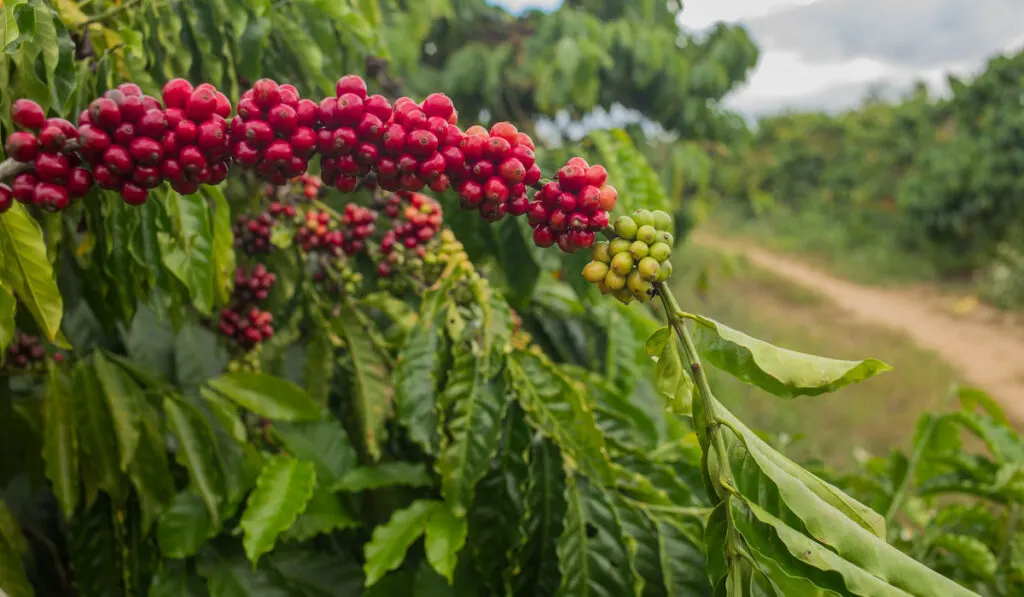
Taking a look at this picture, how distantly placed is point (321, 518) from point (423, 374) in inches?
14.1

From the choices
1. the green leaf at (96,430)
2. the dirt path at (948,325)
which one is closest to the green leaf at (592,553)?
the green leaf at (96,430)

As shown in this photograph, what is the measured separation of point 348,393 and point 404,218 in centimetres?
50

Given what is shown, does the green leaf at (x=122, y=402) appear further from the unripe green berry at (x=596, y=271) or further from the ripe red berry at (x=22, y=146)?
the unripe green berry at (x=596, y=271)

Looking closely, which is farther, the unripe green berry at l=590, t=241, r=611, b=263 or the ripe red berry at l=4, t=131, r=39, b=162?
the unripe green berry at l=590, t=241, r=611, b=263

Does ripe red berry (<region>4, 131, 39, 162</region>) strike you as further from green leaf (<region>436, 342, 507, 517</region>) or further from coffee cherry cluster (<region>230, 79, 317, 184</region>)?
green leaf (<region>436, 342, 507, 517</region>)

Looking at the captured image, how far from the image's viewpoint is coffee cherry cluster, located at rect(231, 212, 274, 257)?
5.28ft

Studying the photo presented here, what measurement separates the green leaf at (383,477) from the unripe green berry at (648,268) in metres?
0.85

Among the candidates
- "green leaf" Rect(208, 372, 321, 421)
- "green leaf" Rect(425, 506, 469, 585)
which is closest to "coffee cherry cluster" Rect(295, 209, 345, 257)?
"green leaf" Rect(208, 372, 321, 421)

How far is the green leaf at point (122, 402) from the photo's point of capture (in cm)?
125

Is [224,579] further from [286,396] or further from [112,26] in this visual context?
[112,26]

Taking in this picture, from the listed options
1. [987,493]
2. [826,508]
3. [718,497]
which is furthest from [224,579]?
[987,493]

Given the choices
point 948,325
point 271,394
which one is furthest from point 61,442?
point 948,325

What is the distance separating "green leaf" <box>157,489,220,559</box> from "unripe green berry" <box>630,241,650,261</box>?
0.95 metres

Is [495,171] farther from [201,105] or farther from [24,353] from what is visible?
[24,353]
